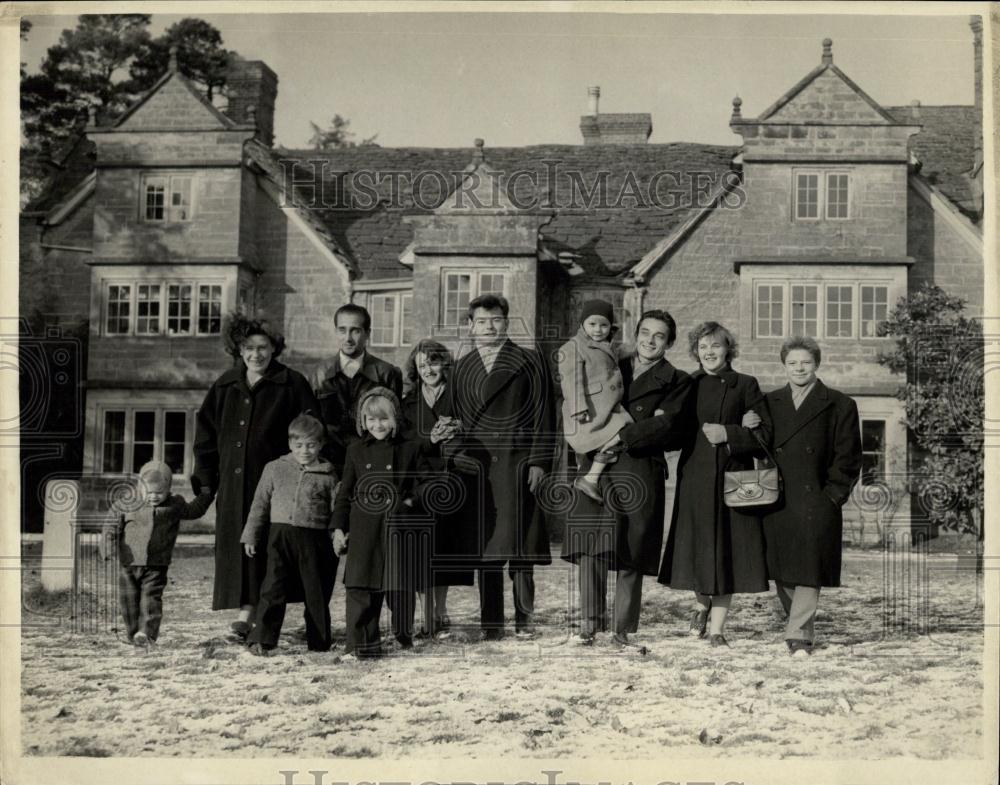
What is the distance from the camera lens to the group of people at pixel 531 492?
7.91 metres

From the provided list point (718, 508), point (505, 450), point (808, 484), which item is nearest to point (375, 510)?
point (505, 450)

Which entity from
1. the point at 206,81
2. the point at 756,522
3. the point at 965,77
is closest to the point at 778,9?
the point at 965,77

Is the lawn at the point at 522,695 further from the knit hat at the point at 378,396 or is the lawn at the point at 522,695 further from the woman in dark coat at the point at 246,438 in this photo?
the knit hat at the point at 378,396

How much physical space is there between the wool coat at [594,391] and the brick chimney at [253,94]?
10.6ft

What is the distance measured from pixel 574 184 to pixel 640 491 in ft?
8.40

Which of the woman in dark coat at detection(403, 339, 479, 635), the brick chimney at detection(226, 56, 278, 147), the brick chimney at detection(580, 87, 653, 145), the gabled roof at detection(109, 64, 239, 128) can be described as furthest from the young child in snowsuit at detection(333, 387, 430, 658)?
the gabled roof at detection(109, 64, 239, 128)

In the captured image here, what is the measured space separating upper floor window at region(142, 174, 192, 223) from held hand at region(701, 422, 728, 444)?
4.44 m

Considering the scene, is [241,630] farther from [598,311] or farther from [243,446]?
[598,311]

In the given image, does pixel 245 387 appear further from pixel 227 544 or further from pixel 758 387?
pixel 758 387

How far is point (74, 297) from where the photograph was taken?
964cm

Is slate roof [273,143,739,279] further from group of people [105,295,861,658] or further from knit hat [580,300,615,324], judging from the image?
group of people [105,295,861,658]

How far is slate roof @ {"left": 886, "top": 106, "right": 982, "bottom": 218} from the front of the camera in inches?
366

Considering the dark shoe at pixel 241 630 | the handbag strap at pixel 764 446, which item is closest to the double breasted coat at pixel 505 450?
the handbag strap at pixel 764 446

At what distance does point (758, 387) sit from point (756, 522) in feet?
2.73
